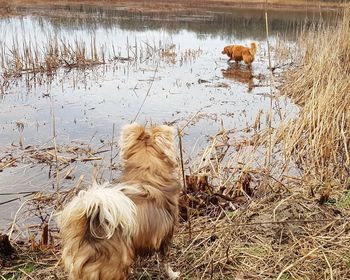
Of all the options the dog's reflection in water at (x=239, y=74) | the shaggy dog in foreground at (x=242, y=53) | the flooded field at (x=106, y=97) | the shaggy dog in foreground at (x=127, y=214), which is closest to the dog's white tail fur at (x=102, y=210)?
the shaggy dog in foreground at (x=127, y=214)

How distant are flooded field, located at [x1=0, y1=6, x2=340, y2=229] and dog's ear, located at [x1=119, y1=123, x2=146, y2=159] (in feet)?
4.73

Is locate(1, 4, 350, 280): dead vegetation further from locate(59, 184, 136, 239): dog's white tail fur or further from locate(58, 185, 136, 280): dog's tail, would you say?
locate(59, 184, 136, 239): dog's white tail fur

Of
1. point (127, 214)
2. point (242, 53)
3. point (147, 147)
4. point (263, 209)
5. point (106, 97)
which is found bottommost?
point (263, 209)

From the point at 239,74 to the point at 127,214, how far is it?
469 inches

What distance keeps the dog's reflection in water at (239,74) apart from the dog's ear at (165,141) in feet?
29.4

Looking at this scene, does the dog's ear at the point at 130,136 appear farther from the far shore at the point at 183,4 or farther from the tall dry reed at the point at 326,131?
the far shore at the point at 183,4

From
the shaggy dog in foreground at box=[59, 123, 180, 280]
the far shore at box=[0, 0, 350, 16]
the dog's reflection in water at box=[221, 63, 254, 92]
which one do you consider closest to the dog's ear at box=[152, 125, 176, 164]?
the shaggy dog in foreground at box=[59, 123, 180, 280]

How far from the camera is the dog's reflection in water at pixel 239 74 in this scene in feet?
41.7

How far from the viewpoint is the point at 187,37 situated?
1964 cm

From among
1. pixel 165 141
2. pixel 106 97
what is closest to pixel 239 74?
pixel 106 97

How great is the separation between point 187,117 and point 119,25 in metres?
14.8

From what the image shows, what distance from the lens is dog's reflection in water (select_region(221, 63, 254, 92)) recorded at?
1270 cm

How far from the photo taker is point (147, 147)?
3.00 m

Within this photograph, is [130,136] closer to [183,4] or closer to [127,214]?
[127,214]
